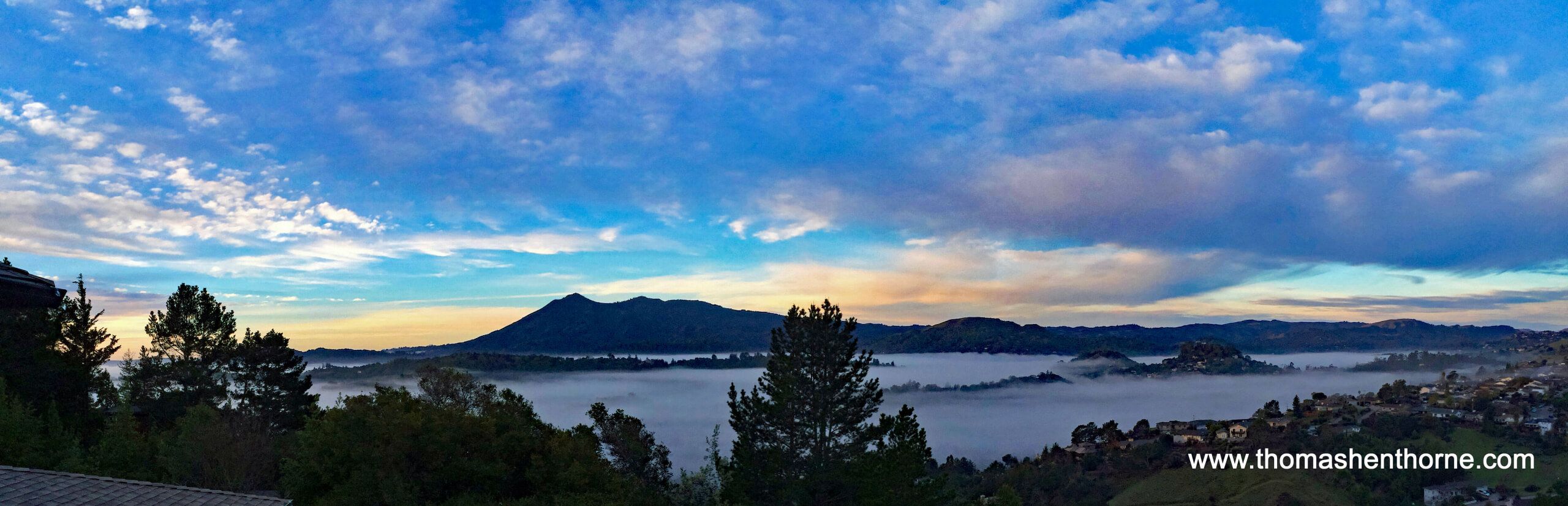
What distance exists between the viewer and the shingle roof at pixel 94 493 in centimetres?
845

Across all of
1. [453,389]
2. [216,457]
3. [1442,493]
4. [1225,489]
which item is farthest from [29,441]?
[1442,493]

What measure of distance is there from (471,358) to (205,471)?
7061 inches

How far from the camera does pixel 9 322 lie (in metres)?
36.2

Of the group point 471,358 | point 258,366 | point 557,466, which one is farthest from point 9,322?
point 471,358

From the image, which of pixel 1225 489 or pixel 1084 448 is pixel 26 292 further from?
pixel 1084 448

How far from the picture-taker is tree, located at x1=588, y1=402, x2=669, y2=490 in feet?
148

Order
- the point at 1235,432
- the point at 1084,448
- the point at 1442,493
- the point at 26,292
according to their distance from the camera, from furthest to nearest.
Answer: the point at 1084,448, the point at 1235,432, the point at 1442,493, the point at 26,292

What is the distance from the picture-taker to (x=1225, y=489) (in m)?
118

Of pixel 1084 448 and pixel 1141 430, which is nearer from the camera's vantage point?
pixel 1084 448

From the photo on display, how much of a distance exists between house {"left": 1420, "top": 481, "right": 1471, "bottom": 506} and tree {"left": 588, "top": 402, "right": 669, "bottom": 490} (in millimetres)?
125730

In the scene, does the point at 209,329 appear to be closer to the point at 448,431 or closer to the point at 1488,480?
the point at 448,431

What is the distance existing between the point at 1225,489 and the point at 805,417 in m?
110

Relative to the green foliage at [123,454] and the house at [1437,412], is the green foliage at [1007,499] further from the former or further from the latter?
the house at [1437,412]

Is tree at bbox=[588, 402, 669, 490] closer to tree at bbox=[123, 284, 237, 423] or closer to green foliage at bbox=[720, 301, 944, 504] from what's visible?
green foliage at bbox=[720, 301, 944, 504]
